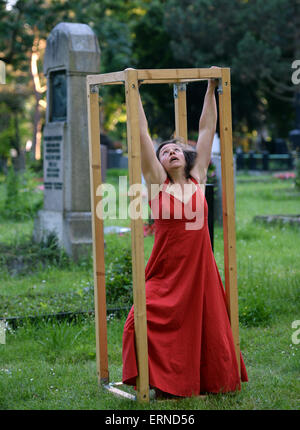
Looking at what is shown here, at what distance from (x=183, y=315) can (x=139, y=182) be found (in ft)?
2.94

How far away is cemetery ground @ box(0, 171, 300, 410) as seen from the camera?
4.69m

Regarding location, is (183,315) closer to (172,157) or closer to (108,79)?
(172,157)

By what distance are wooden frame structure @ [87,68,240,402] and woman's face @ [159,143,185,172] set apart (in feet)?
0.93

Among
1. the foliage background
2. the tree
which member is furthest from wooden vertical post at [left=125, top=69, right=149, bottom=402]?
the tree

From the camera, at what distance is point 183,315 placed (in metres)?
4.42

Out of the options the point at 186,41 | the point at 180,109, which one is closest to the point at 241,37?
the point at 186,41

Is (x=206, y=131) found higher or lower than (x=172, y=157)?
higher

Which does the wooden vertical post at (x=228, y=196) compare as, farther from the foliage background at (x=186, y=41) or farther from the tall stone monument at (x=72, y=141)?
the foliage background at (x=186, y=41)

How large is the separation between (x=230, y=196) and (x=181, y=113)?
861 millimetres

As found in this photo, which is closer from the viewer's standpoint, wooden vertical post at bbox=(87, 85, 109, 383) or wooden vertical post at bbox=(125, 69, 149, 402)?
wooden vertical post at bbox=(125, 69, 149, 402)

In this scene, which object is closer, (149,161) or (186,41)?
(149,161)

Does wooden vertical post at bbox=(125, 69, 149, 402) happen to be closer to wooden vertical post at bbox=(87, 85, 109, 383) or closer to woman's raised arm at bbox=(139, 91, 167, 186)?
woman's raised arm at bbox=(139, 91, 167, 186)

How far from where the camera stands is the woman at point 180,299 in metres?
4.41
